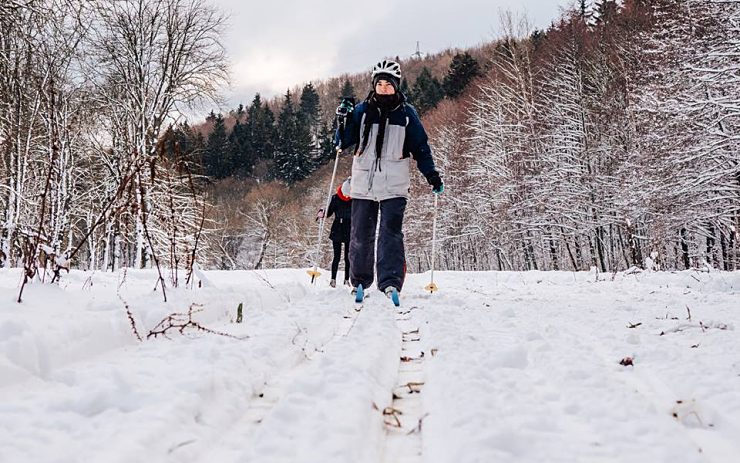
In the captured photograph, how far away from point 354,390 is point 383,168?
12.7 ft

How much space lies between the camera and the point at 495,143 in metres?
22.8

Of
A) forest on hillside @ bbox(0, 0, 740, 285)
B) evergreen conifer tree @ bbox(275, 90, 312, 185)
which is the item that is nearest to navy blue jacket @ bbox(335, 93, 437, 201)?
forest on hillside @ bbox(0, 0, 740, 285)

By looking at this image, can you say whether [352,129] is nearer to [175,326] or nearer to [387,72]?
[387,72]

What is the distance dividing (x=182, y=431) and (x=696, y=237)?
68.5 feet

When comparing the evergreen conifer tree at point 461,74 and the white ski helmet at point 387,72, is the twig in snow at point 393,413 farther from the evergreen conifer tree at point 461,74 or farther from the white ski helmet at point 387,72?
the evergreen conifer tree at point 461,74

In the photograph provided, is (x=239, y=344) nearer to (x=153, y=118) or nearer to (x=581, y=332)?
(x=581, y=332)

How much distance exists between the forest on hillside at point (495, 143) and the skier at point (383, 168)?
1.81 m

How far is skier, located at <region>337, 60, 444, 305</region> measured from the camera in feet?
16.6

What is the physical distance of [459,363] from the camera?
196 centimetres

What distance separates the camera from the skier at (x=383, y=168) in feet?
16.6

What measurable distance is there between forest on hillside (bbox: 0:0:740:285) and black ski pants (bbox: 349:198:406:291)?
70.7 inches

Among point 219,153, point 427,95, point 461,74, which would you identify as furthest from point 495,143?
point 219,153

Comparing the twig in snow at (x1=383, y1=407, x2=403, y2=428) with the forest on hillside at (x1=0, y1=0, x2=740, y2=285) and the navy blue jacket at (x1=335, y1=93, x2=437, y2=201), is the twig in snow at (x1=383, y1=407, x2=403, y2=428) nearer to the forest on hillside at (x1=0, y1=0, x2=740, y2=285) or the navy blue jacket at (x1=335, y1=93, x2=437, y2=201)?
the forest on hillside at (x1=0, y1=0, x2=740, y2=285)

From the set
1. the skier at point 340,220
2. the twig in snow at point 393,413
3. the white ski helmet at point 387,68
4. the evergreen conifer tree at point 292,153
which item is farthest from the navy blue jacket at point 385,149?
the evergreen conifer tree at point 292,153
